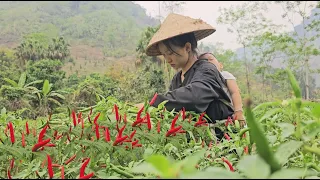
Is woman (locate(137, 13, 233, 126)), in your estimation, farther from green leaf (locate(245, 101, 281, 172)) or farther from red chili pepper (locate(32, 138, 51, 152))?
green leaf (locate(245, 101, 281, 172))

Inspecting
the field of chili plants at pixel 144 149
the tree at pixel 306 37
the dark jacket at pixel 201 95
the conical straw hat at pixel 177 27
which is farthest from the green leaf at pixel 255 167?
the tree at pixel 306 37

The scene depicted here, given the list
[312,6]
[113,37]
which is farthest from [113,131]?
[113,37]

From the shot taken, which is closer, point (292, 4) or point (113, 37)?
point (292, 4)

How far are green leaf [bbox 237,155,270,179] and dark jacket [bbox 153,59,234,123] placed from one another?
937 mm

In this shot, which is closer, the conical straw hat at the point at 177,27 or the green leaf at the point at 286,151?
the green leaf at the point at 286,151

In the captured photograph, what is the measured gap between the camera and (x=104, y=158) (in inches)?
24.9

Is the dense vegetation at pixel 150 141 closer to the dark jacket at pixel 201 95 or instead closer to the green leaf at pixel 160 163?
the green leaf at pixel 160 163

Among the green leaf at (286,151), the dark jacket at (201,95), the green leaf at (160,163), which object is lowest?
the dark jacket at (201,95)

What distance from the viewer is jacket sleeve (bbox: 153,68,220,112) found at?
1293 millimetres

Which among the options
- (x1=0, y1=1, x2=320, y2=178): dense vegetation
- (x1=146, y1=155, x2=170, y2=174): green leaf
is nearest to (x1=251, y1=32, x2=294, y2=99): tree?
(x1=0, y1=1, x2=320, y2=178): dense vegetation

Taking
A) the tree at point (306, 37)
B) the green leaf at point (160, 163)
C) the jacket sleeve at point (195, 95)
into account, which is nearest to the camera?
the green leaf at point (160, 163)

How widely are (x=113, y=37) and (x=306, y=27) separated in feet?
125

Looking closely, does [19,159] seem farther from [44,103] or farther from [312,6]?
[312,6]

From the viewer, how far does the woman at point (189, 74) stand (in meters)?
1.31
